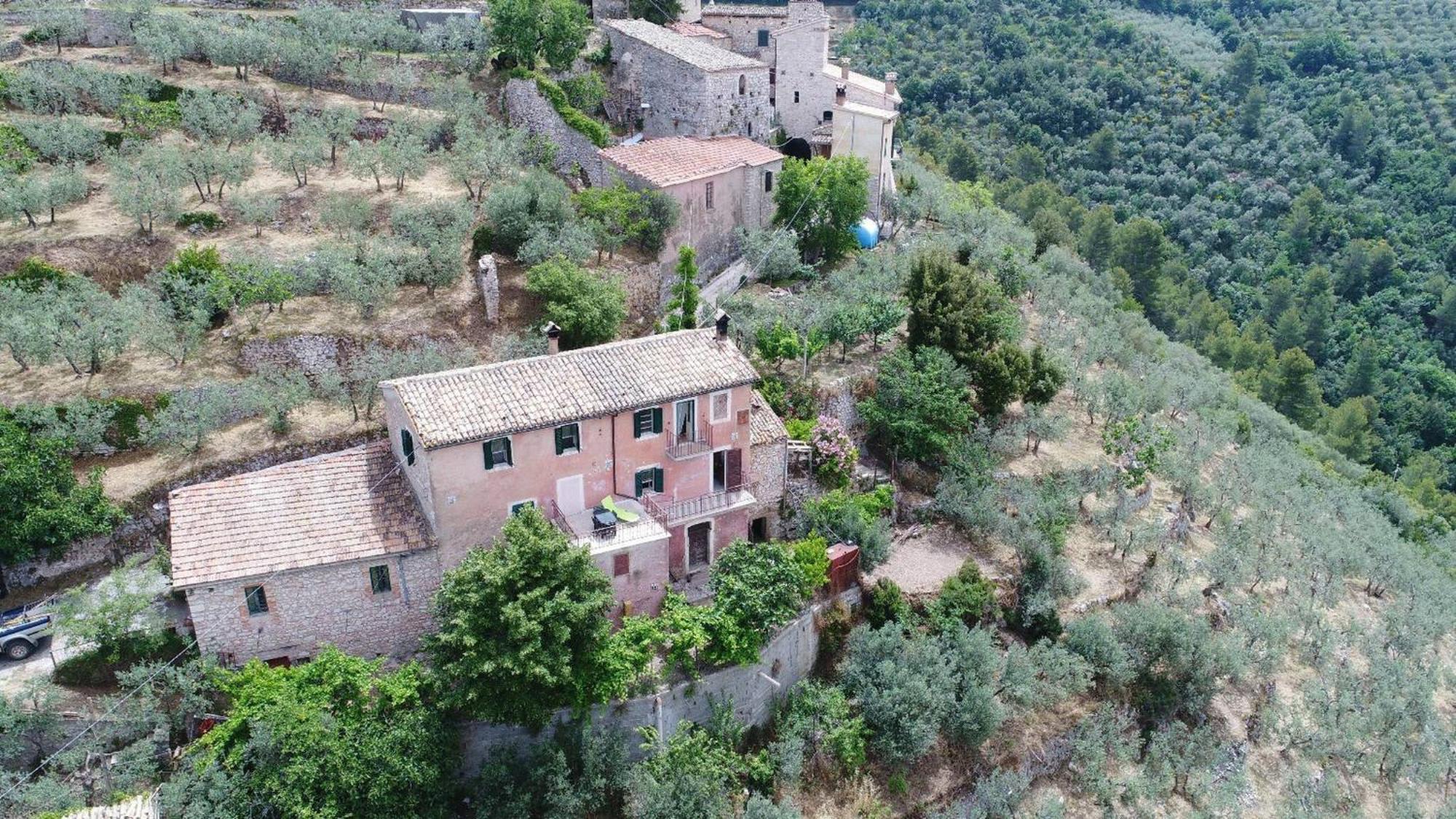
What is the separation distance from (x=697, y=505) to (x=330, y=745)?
443 inches

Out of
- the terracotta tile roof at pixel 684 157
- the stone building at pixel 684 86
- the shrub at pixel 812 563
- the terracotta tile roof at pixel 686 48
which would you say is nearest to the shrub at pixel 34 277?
the terracotta tile roof at pixel 684 157

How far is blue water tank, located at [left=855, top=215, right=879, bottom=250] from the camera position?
46719 millimetres

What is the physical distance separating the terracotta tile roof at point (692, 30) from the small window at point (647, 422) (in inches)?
1215

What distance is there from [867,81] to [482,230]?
89.7 ft

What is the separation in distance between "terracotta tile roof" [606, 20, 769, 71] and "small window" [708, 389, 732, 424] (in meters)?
21.3

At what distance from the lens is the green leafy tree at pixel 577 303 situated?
32.8m

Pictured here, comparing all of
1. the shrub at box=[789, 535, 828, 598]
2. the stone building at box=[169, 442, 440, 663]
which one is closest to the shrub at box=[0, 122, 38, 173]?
the stone building at box=[169, 442, 440, 663]

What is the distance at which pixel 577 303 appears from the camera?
108 ft

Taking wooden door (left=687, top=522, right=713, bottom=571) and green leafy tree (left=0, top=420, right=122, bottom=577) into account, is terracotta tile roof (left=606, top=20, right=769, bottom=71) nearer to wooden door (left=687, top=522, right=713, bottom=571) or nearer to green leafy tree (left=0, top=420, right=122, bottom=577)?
wooden door (left=687, top=522, right=713, bottom=571)

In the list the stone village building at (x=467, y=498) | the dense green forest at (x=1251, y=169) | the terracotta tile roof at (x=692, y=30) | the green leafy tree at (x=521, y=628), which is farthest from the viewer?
the dense green forest at (x=1251, y=169)

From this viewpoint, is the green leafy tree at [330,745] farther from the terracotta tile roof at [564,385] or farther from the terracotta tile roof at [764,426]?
the terracotta tile roof at [764,426]

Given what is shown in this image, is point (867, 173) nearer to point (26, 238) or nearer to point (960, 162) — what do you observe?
point (26, 238)

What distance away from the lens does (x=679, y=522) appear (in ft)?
92.6

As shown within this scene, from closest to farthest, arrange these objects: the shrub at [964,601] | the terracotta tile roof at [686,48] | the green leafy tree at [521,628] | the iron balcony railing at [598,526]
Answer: the green leafy tree at [521,628] → the iron balcony railing at [598,526] → the shrub at [964,601] → the terracotta tile roof at [686,48]
